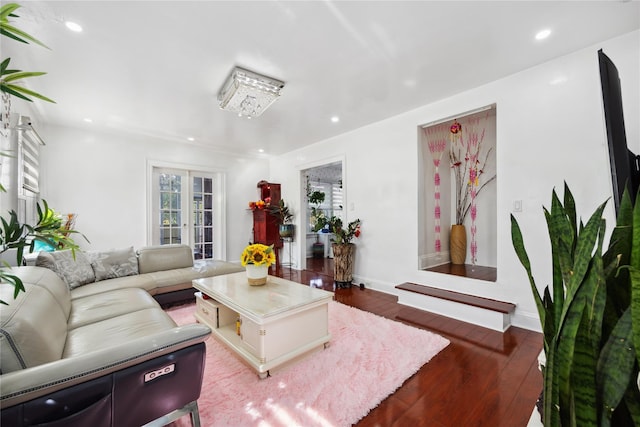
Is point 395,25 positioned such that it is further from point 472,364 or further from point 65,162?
point 65,162

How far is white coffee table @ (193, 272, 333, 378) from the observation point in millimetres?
1771

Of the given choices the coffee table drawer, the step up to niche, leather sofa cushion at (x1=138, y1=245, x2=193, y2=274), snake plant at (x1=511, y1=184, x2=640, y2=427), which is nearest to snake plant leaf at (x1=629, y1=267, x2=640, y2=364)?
snake plant at (x1=511, y1=184, x2=640, y2=427)

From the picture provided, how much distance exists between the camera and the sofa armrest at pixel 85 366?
788 millimetres

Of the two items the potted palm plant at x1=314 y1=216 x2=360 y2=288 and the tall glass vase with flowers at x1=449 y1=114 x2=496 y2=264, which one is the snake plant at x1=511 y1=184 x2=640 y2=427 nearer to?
the potted palm plant at x1=314 y1=216 x2=360 y2=288

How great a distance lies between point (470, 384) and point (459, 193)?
309 centimetres

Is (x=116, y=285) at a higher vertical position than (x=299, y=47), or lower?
lower

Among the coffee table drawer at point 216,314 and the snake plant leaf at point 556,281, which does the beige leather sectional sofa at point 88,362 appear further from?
the snake plant leaf at point 556,281

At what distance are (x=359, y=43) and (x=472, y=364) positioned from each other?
263 centimetres

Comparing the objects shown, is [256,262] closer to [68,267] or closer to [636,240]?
[68,267]

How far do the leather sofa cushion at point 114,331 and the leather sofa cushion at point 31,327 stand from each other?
63 millimetres

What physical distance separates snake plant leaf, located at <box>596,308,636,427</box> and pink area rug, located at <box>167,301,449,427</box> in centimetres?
115

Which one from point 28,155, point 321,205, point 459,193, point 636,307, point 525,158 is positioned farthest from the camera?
point 321,205

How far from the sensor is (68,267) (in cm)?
256

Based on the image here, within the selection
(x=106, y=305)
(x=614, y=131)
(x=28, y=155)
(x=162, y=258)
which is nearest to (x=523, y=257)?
(x=614, y=131)
